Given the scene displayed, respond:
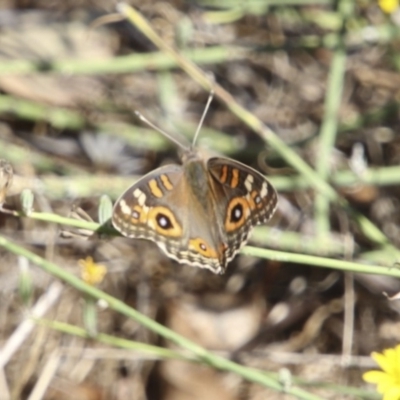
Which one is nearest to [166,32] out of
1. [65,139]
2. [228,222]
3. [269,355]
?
[65,139]

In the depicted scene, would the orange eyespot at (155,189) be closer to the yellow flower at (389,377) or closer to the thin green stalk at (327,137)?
the yellow flower at (389,377)

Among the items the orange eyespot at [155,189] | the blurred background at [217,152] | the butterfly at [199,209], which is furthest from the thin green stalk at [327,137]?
the orange eyespot at [155,189]

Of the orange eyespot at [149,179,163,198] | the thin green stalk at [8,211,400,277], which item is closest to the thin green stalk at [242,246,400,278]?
the thin green stalk at [8,211,400,277]

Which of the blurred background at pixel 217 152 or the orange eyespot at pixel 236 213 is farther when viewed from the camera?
the blurred background at pixel 217 152

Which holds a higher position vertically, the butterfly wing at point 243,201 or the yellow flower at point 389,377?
the butterfly wing at point 243,201

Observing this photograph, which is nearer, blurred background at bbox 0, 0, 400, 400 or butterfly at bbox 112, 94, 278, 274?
butterfly at bbox 112, 94, 278, 274

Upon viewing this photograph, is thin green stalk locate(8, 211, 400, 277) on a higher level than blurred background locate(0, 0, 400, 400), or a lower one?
higher

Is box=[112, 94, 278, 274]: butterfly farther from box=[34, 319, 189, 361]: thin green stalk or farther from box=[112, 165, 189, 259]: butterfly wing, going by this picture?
box=[34, 319, 189, 361]: thin green stalk

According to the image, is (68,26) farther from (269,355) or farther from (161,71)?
(269,355)
